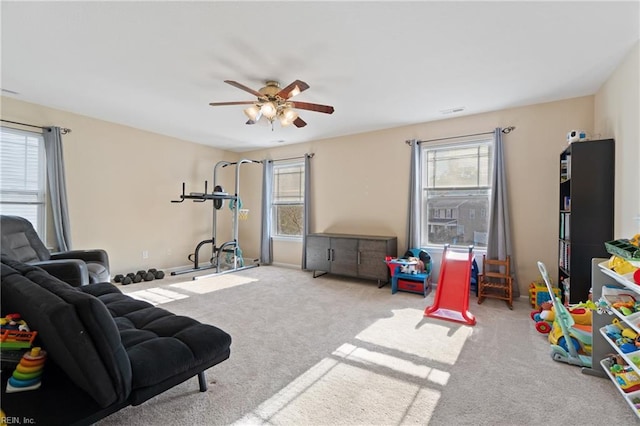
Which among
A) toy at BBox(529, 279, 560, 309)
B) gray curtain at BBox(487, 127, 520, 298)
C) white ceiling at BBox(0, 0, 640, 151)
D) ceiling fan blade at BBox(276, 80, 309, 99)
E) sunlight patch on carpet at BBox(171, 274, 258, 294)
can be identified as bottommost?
sunlight patch on carpet at BBox(171, 274, 258, 294)

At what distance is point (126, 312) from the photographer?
2.02m

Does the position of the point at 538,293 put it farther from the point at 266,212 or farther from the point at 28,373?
the point at 266,212

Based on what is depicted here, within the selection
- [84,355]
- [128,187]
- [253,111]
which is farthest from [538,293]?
[128,187]

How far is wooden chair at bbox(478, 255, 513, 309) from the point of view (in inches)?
143

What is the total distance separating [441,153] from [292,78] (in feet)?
8.90

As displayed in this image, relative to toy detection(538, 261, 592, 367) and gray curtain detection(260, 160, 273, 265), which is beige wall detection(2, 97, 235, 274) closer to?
gray curtain detection(260, 160, 273, 265)

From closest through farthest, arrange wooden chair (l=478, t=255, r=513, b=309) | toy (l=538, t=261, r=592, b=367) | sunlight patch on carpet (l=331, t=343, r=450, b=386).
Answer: sunlight patch on carpet (l=331, t=343, r=450, b=386) → toy (l=538, t=261, r=592, b=367) → wooden chair (l=478, t=255, r=513, b=309)

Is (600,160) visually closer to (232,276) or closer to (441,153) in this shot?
(441,153)

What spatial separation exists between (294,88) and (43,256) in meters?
3.37

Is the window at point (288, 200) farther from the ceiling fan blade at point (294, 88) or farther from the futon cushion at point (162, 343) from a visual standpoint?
the futon cushion at point (162, 343)

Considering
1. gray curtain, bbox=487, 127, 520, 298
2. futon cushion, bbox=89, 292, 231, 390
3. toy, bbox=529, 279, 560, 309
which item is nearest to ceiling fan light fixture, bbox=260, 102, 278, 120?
futon cushion, bbox=89, 292, 231, 390

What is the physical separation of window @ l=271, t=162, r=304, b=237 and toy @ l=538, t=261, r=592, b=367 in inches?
173

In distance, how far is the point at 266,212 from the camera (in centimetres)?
626

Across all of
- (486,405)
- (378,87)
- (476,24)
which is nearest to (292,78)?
(378,87)
